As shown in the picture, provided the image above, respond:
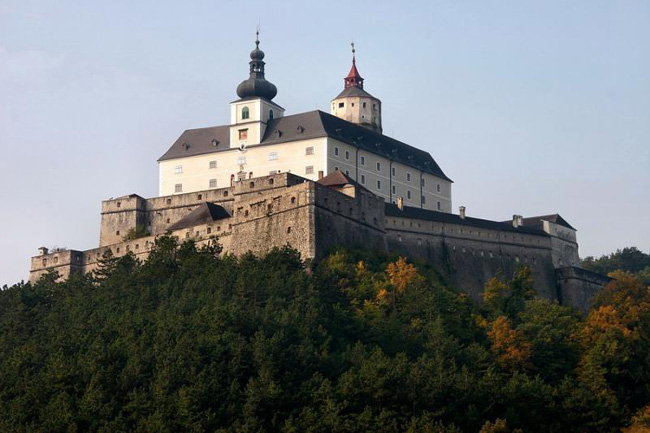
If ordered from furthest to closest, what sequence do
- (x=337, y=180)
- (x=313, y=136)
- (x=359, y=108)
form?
1. (x=359, y=108)
2. (x=313, y=136)
3. (x=337, y=180)

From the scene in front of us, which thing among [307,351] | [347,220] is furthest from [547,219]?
[307,351]

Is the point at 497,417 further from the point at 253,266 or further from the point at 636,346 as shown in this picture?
the point at 253,266

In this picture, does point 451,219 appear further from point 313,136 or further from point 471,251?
point 313,136

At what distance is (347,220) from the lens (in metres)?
75.4

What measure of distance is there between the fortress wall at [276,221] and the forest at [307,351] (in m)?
1.14

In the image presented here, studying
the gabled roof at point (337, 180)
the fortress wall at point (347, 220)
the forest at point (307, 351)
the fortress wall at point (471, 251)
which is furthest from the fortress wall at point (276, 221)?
the fortress wall at point (471, 251)

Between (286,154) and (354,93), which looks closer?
(286,154)

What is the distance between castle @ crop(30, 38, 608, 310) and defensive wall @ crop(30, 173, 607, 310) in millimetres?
73

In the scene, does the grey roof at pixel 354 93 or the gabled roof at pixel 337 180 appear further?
the grey roof at pixel 354 93

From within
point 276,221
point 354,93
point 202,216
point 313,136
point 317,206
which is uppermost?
point 354,93

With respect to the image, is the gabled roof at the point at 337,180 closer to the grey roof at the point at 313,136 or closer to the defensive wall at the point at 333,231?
the defensive wall at the point at 333,231

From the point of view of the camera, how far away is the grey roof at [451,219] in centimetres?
8069

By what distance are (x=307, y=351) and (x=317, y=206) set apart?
13987mm

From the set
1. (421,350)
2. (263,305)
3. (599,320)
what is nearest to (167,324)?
(263,305)
